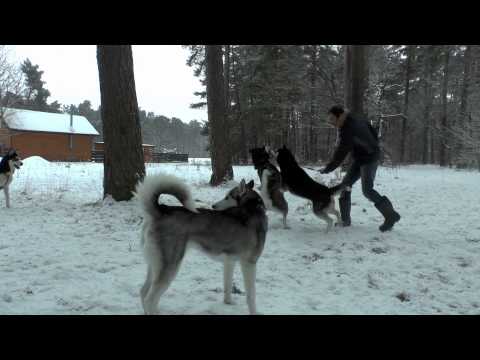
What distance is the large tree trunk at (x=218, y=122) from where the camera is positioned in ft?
37.7

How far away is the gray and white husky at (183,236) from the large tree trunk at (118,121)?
4.79m

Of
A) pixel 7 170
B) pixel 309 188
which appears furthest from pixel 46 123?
pixel 309 188

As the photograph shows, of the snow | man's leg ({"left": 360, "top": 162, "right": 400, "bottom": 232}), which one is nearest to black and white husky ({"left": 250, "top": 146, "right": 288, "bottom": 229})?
man's leg ({"left": 360, "top": 162, "right": 400, "bottom": 232})

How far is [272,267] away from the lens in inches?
175

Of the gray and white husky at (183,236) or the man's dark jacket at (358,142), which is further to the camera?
the man's dark jacket at (358,142)

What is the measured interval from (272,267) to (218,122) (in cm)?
787

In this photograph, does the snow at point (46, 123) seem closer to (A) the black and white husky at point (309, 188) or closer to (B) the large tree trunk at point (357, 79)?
(B) the large tree trunk at point (357, 79)

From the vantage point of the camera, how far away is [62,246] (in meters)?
4.90

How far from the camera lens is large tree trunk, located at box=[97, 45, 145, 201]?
7.48 meters

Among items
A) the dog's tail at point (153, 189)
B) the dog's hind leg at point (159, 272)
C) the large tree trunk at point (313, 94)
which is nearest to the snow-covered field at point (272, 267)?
the dog's hind leg at point (159, 272)

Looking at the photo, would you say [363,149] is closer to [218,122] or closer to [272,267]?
[272,267]

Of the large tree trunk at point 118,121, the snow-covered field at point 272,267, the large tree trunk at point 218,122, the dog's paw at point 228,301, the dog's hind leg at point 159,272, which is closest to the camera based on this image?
the dog's hind leg at point 159,272

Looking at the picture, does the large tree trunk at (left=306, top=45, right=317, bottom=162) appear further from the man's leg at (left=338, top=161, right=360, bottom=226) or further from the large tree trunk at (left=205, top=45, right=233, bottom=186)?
the man's leg at (left=338, top=161, right=360, bottom=226)
